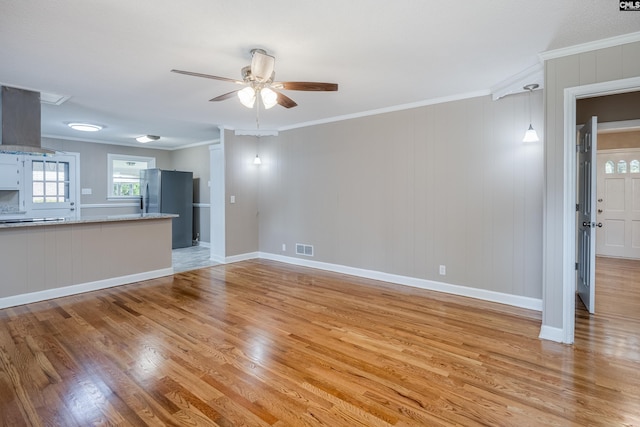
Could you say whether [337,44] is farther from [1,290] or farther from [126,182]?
[126,182]

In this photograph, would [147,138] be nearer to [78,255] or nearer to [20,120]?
[20,120]

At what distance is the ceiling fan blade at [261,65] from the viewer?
257 centimetres

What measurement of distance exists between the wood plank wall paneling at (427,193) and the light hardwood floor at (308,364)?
2.07ft

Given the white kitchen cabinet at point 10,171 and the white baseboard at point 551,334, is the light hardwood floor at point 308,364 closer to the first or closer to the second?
the white baseboard at point 551,334

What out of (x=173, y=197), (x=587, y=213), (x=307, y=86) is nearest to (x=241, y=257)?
(x=173, y=197)

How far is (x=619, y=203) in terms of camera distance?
249 inches

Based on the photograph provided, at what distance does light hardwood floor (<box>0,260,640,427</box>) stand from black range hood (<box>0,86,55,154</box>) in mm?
1912

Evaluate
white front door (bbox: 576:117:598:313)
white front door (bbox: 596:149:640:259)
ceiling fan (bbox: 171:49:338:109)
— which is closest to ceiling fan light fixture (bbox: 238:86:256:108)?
ceiling fan (bbox: 171:49:338:109)

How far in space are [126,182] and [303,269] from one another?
5362mm

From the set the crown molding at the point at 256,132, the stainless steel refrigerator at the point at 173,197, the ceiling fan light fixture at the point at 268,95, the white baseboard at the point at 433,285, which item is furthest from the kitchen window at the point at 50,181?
the ceiling fan light fixture at the point at 268,95

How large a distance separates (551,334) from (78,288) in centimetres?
546

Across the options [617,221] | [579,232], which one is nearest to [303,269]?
[579,232]

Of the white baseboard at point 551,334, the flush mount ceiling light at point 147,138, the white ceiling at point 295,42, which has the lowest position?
the white baseboard at point 551,334

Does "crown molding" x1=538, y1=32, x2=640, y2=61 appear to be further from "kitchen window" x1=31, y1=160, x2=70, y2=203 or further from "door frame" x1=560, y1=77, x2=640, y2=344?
"kitchen window" x1=31, y1=160, x2=70, y2=203
